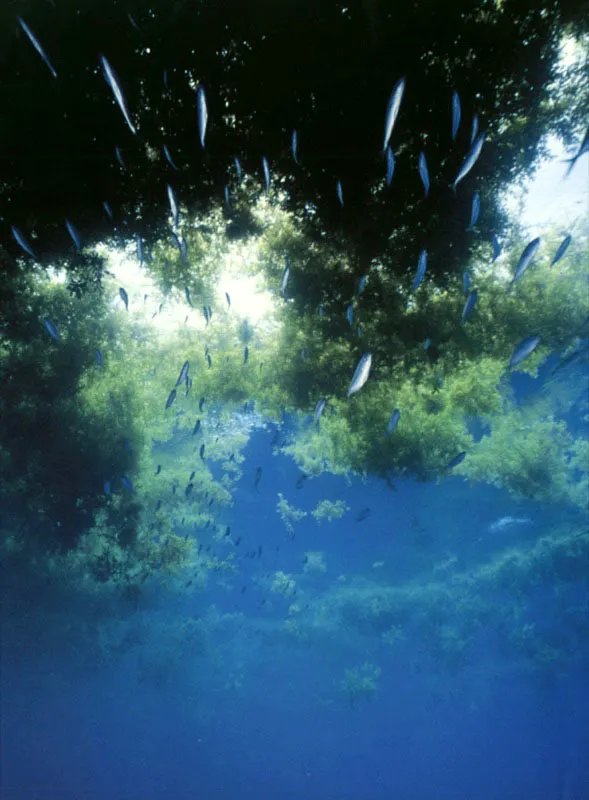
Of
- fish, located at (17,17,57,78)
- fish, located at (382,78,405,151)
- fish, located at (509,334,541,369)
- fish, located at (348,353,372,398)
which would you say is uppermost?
fish, located at (17,17,57,78)

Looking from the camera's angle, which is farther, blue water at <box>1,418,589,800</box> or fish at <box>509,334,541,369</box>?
blue water at <box>1,418,589,800</box>

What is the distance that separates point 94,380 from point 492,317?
42.3 ft

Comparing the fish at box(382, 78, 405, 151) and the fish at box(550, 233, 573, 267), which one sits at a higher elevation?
the fish at box(550, 233, 573, 267)

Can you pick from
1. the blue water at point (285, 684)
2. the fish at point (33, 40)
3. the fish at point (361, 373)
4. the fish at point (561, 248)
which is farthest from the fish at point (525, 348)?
the blue water at point (285, 684)

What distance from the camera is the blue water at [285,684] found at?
25.1 metres

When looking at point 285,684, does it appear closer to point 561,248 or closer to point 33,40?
point 561,248

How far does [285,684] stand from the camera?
3988 cm

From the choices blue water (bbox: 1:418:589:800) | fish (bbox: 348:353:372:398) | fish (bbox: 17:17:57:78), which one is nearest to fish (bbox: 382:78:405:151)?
fish (bbox: 348:353:372:398)

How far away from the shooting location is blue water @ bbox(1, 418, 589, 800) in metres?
25.1

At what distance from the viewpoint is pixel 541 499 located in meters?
20.1

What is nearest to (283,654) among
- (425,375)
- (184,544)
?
(184,544)

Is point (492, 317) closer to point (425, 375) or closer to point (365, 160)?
point (425, 375)

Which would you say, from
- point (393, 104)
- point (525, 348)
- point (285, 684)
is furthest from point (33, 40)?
point (285, 684)

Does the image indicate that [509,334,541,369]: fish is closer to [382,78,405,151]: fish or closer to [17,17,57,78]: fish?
[382,78,405,151]: fish
